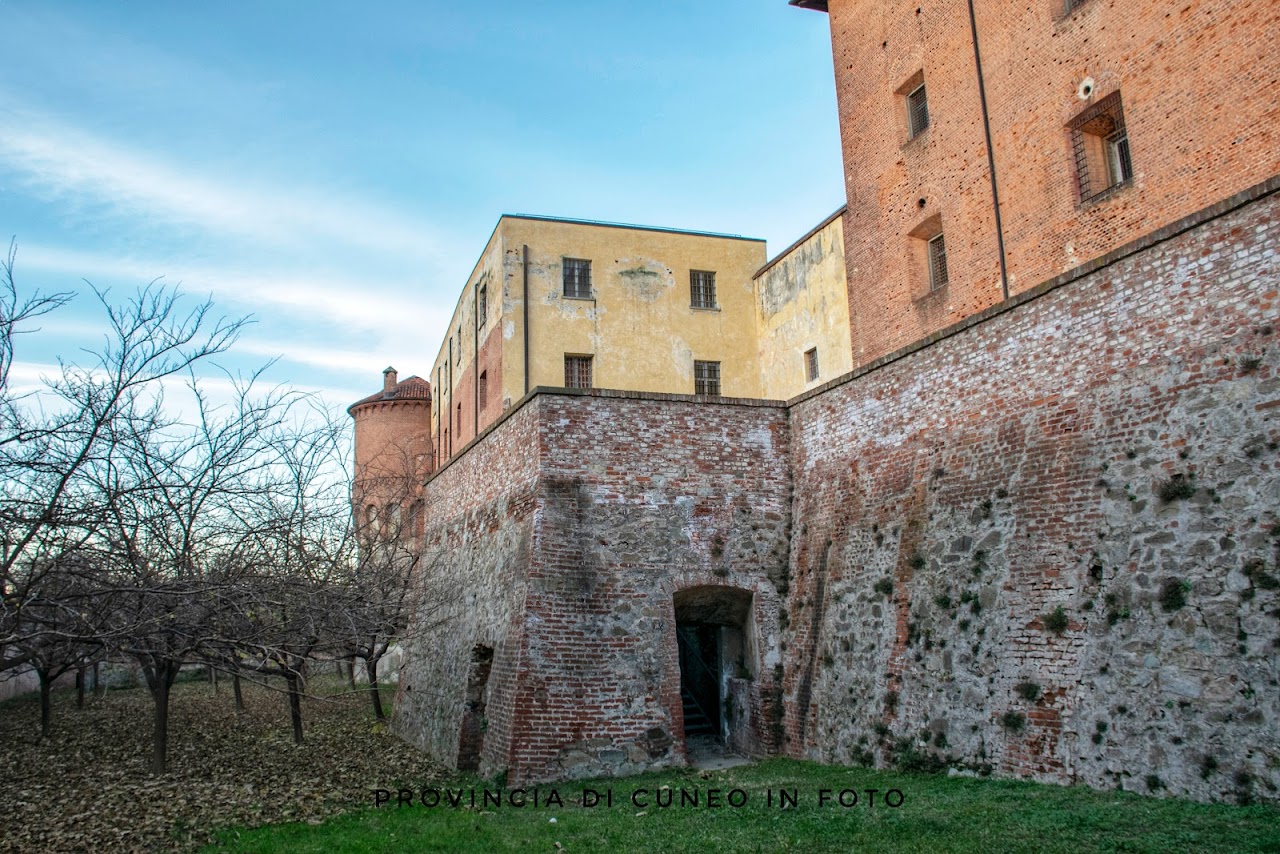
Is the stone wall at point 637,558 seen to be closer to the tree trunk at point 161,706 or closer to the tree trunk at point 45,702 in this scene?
the tree trunk at point 161,706

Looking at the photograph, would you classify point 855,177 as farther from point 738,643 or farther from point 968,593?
point 968,593

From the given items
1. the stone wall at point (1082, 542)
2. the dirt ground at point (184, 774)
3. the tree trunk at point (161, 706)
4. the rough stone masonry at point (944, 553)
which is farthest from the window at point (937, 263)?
the tree trunk at point (161, 706)

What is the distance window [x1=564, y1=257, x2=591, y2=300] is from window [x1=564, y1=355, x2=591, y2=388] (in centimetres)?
162

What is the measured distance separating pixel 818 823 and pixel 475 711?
22.0 feet

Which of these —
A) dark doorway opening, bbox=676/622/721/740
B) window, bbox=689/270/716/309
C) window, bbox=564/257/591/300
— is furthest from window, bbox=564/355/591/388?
A: dark doorway opening, bbox=676/622/721/740

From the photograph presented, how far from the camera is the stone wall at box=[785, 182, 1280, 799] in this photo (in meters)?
7.17

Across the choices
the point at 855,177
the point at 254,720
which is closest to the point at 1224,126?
the point at 855,177

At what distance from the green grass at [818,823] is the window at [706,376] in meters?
14.4

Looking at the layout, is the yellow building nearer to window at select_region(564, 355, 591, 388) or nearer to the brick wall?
window at select_region(564, 355, 591, 388)

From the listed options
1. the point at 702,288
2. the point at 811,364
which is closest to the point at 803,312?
the point at 811,364

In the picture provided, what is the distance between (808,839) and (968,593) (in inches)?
134

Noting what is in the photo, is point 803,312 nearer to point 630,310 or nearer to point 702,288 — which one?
point 702,288

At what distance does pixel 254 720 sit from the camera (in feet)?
66.3

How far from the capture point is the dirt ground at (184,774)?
9.34m
